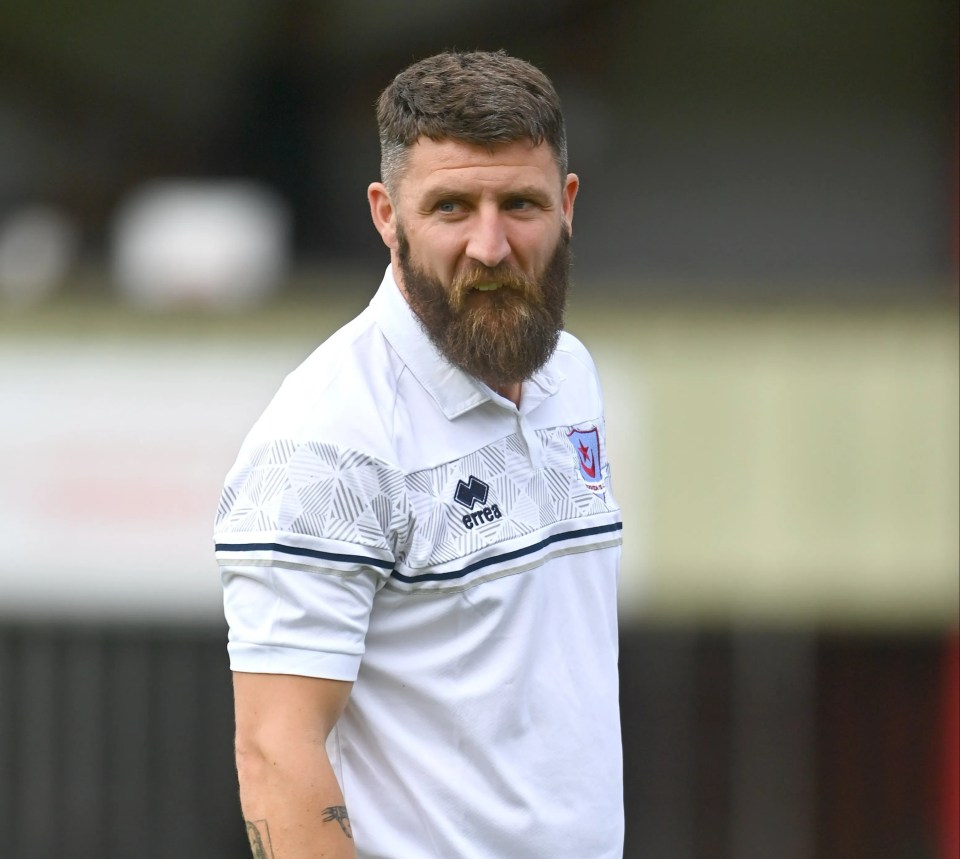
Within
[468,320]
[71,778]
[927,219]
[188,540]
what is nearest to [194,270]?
[188,540]

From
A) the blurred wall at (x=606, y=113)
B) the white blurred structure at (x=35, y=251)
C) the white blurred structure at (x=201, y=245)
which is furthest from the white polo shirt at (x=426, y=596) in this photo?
the blurred wall at (x=606, y=113)

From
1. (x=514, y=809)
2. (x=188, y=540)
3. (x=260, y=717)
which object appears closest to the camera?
(x=260, y=717)

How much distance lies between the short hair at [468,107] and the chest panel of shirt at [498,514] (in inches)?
18.9

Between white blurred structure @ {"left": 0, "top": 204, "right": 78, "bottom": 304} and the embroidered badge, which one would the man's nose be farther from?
white blurred structure @ {"left": 0, "top": 204, "right": 78, "bottom": 304}

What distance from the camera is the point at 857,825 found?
7.20m

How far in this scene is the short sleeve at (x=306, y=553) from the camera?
2.34 metres

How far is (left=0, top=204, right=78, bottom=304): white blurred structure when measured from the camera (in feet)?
22.6

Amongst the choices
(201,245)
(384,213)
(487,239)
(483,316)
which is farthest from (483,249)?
(201,245)

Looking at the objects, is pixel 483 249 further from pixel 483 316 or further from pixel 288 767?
pixel 288 767

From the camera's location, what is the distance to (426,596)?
2480 mm

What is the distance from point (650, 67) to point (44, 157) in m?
3.11

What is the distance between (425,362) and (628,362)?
13.7ft

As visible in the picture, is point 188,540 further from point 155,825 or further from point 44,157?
point 44,157

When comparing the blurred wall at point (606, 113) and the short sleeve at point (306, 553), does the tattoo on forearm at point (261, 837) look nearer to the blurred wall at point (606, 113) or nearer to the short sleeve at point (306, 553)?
the short sleeve at point (306, 553)
